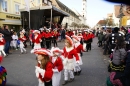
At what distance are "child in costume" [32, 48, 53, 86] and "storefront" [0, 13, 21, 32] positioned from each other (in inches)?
715

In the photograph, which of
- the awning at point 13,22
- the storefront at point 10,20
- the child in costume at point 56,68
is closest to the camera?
the child in costume at point 56,68

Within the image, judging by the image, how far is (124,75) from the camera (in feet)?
10.5

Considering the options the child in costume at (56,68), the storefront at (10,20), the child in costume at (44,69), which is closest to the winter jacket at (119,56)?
the child in costume at (56,68)

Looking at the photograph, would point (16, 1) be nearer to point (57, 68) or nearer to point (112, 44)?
point (112, 44)

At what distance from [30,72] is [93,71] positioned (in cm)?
251

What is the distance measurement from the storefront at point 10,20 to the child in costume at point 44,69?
59.6 ft

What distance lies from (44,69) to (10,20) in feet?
66.9

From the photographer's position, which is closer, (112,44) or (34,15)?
(112,44)

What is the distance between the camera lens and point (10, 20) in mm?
22234

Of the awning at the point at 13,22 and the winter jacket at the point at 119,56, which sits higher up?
the awning at the point at 13,22

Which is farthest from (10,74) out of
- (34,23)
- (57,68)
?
(34,23)

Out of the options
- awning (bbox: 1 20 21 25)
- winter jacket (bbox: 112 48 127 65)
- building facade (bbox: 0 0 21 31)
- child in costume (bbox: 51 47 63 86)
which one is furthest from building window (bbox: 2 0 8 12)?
winter jacket (bbox: 112 48 127 65)

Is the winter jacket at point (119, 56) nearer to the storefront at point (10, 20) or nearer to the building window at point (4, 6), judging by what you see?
the storefront at point (10, 20)

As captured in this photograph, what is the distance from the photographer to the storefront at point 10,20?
20438 mm
